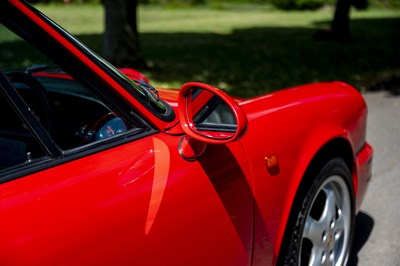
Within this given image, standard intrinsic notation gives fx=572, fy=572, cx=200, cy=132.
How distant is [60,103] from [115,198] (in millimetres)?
994

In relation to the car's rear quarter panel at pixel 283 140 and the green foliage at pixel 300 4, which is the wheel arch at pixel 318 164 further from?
the green foliage at pixel 300 4

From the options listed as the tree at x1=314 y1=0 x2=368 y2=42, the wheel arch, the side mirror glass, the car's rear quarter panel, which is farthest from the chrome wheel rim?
the tree at x1=314 y1=0 x2=368 y2=42

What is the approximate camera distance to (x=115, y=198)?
1.85 metres

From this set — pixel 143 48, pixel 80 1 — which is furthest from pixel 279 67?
pixel 80 1

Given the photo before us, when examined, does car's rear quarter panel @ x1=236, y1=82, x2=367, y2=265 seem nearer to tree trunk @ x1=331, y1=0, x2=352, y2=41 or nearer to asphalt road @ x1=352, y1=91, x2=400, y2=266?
asphalt road @ x1=352, y1=91, x2=400, y2=266

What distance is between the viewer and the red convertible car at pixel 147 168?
1.73m

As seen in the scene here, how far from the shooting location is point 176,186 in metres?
2.05

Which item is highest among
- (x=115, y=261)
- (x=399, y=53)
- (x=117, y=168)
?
(x=117, y=168)

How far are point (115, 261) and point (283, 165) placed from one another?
108cm

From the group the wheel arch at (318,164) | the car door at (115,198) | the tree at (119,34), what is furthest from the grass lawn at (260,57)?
the car door at (115,198)

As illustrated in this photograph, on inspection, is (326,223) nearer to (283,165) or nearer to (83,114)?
(283,165)

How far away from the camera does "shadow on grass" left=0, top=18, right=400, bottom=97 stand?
10992mm

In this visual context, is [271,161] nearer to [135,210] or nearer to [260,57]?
[135,210]

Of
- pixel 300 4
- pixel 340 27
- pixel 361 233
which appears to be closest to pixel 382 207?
pixel 361 233
